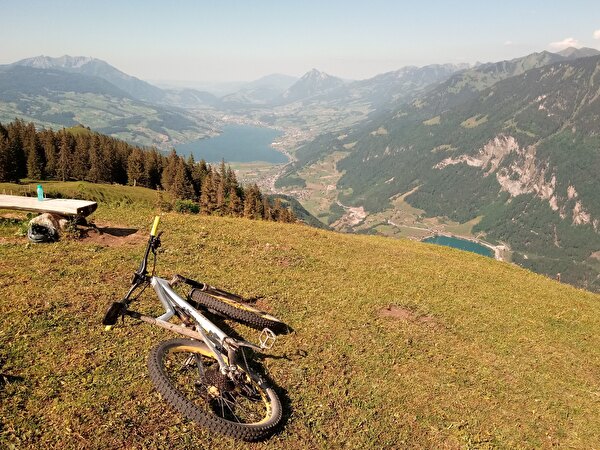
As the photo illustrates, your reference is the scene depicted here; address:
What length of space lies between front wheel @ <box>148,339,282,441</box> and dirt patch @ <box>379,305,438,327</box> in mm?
7318

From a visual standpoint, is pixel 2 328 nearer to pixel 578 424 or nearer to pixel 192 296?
pixel 192 296

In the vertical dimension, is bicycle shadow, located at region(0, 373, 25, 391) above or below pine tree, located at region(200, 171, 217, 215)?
above

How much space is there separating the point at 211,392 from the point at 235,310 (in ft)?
9.03

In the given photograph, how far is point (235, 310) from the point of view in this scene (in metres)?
10.6

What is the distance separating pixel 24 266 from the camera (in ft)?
44.0

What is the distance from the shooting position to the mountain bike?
25.2ft

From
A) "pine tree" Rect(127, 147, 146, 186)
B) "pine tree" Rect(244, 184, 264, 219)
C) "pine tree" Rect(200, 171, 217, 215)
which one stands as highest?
"pine tree" Rect(127, 147, 146, 186)

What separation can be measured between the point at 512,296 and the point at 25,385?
2050 centimetres

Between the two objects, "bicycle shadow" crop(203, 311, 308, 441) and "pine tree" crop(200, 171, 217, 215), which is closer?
"bicycle shadow" crop(203, 311, 308, 441)

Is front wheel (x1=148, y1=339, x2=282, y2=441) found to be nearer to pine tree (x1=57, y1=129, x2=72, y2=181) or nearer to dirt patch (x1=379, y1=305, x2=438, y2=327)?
dirt patch (x1=379, y1=305, x2=438, y2=327)

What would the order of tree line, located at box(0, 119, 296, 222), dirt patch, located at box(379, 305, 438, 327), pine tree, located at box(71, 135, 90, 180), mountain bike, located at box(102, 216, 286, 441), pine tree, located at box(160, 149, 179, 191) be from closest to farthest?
mountain bike, located at box(102, 216, 286, 441) < dirt patch, located at box(379, 305, 438, 327) < tree line, located at box(0, 119, 296, 222) < pine tree, located at box(160, 149, 179, 191) < pine tree, located at box(71, 135, 90, 180)

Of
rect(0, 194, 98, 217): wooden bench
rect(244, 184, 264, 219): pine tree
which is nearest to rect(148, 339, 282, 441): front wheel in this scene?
rect(0, 194, 98, 217): wooden bench

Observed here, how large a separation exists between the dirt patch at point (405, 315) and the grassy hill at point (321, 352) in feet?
0.28

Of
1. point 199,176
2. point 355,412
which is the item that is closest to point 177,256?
point 355,412
